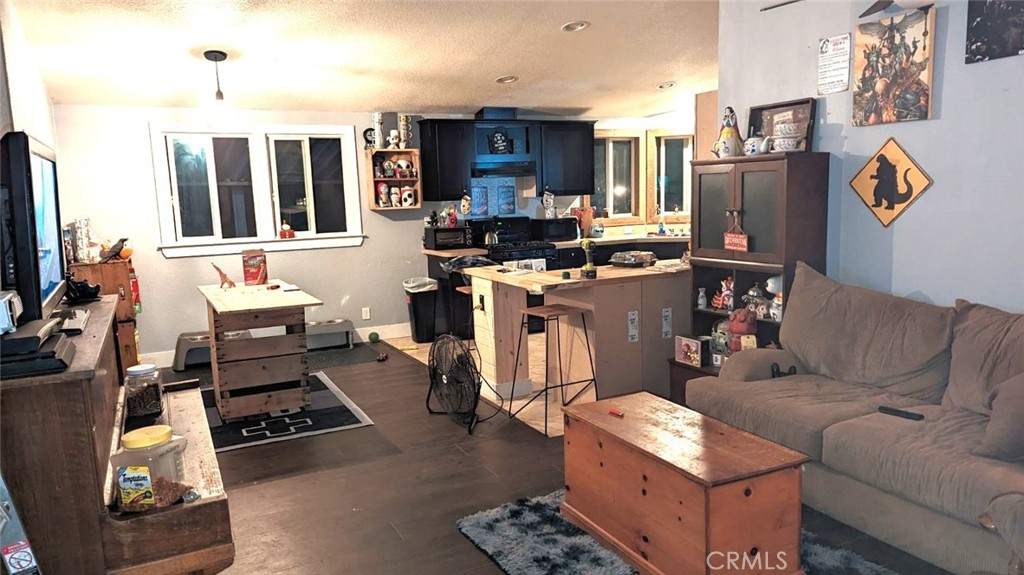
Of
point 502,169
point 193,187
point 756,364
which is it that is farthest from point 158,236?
point 756,364

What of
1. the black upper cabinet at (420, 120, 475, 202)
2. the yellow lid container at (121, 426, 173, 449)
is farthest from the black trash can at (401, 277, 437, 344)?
the yellow lid container at (121, 426, 173, 449)

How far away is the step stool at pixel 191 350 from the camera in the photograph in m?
5.82

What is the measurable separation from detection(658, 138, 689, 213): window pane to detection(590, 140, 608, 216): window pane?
69 cm

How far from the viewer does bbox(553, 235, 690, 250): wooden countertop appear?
7.09 m

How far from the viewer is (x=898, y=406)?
9.67 feet

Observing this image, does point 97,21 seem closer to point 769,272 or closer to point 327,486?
point 327,486

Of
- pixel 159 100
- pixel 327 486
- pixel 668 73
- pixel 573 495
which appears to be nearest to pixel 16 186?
pixel 327 486

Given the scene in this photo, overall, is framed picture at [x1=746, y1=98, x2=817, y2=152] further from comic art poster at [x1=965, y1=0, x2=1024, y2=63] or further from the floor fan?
the floor fan

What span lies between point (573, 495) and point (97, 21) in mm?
3375

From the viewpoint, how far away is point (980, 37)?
118 inches

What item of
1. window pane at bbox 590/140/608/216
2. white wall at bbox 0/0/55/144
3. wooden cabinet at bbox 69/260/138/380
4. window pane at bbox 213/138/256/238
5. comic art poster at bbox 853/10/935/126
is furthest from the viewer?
window pane at bbox 590/140/608/216

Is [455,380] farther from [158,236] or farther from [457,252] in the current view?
[158,236]

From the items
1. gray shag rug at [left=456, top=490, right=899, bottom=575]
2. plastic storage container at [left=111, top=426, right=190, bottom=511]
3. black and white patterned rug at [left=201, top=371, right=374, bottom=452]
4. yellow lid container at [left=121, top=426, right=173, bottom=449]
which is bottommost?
gray shag rug at [left=456, top=490, right=899, bottom=575]

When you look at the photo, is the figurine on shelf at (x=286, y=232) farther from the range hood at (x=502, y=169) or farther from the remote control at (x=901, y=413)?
the remote control at (x=901, y=413)
